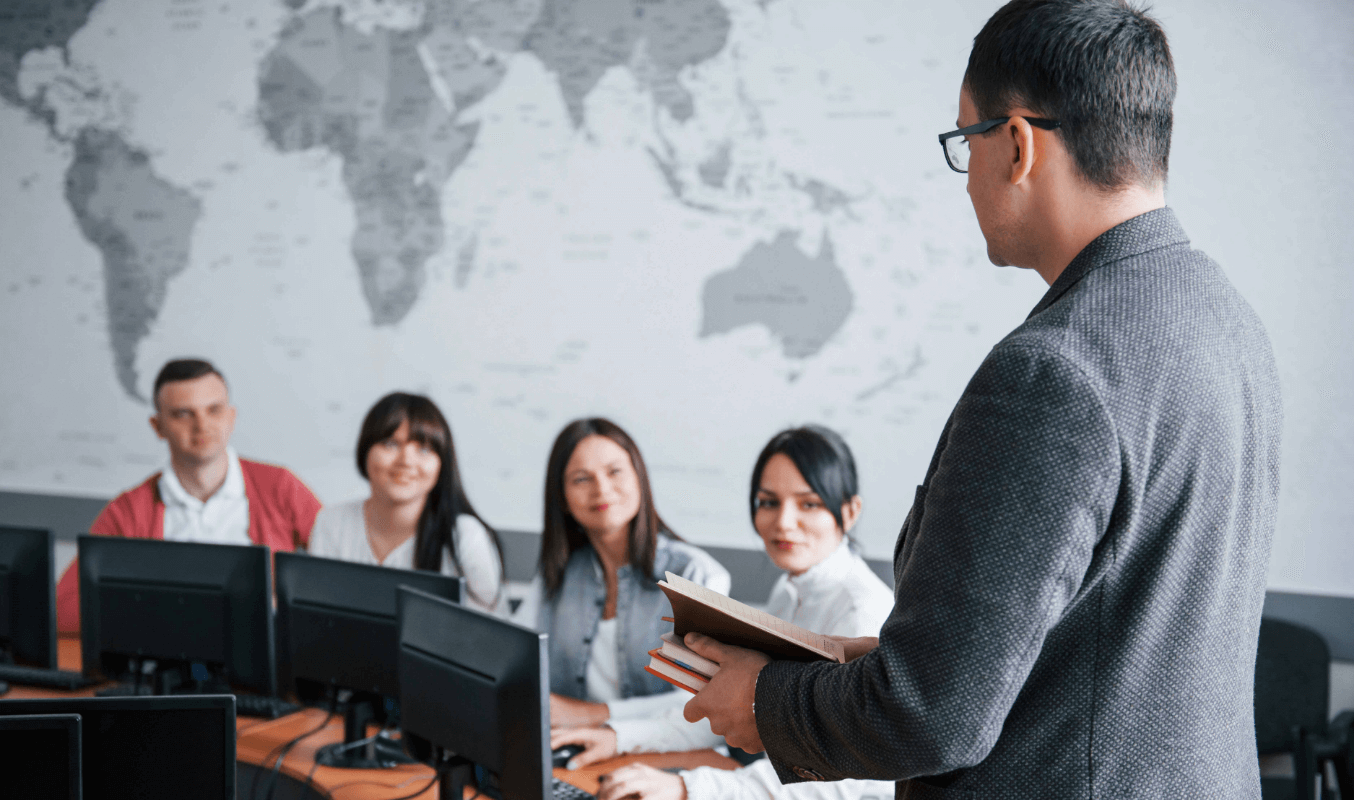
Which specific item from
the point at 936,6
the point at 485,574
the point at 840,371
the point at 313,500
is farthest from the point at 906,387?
the point at 313,500

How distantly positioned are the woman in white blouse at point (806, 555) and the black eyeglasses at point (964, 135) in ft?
3.85

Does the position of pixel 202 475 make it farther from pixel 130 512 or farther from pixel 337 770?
pixel 337 770

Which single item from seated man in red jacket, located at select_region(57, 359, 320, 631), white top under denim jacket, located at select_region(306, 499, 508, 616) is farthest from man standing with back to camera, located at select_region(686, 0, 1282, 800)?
seated man in red jacket, located at select_region(57, 359, 320, 631)

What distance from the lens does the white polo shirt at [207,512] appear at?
273cm

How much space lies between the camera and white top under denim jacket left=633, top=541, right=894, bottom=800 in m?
1.61

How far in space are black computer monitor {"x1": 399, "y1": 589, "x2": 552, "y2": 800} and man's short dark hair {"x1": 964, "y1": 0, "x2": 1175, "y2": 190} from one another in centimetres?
98

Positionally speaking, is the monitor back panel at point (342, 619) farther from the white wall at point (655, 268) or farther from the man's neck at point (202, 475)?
the white wall at point (655, 268)

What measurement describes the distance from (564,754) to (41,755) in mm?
968

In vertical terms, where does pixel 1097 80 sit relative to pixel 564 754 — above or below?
above

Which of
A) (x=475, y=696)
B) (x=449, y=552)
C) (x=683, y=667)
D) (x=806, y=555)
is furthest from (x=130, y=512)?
(x=683, y=667)

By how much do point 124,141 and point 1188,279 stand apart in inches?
154

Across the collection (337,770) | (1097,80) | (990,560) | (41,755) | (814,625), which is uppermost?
(1097,80)

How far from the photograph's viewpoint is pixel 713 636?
3.15 ft

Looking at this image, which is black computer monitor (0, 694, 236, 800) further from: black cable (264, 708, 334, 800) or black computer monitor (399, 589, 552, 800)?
black cable (264, 708, 334, 800)
